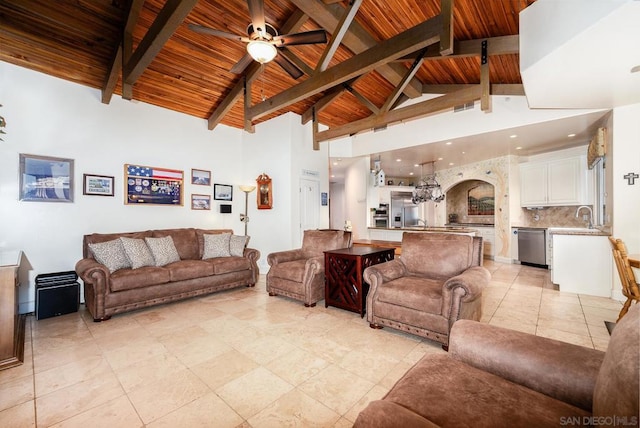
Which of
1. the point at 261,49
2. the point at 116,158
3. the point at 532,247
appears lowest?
the point at 532,247

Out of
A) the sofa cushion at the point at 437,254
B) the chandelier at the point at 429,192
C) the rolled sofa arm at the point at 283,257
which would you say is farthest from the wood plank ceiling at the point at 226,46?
the chandelier at the point at 429,192

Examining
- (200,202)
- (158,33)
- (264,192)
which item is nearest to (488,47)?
(158,33)

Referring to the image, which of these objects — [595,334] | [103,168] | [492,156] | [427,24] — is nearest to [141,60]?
[103,168]

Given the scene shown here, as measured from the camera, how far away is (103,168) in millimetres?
4258

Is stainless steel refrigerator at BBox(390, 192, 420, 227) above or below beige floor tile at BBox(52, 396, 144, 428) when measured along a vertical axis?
above

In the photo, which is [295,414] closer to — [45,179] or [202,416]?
[202,416]

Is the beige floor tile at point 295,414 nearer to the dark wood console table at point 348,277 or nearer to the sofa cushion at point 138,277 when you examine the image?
the dark wood console table at point 348,277

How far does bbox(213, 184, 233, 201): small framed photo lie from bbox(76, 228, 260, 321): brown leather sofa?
1.11 meters

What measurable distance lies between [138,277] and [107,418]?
2.02 m

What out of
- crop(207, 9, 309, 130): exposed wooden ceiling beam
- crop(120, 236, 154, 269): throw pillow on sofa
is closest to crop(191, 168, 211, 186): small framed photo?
crop(207, 9, 309, 130): exposed wooden ceiling beam

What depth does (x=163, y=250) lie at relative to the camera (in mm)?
3992

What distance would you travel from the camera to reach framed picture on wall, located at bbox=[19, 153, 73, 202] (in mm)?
3564

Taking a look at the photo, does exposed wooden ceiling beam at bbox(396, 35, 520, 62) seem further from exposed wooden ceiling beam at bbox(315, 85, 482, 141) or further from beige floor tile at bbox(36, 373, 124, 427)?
beige floor tile at bbox(36, 373, 124, 427)

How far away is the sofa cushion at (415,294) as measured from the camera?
2.45 m
